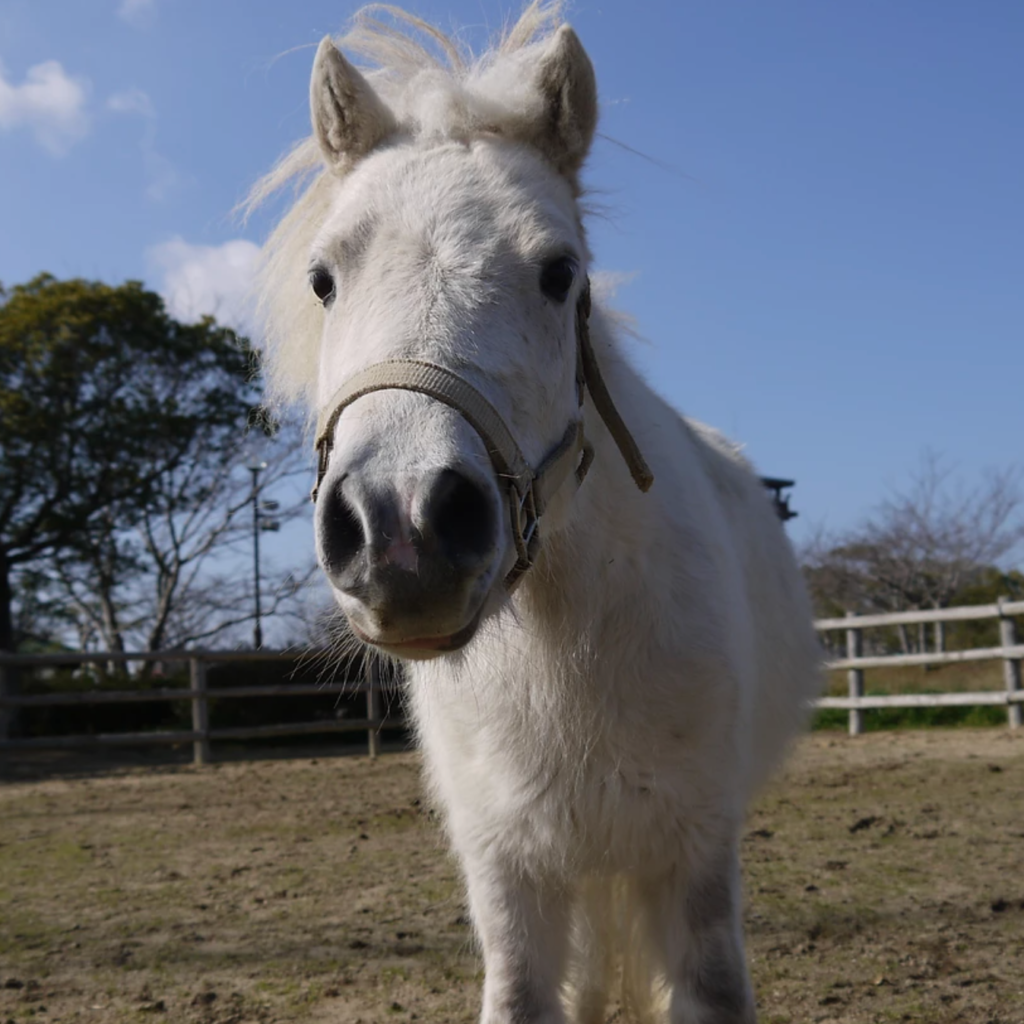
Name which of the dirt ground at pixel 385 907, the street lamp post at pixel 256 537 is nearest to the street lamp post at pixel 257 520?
the street lamp post at pixel 256 537

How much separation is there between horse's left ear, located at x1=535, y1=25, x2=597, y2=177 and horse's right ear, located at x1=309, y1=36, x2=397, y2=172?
0.38 m

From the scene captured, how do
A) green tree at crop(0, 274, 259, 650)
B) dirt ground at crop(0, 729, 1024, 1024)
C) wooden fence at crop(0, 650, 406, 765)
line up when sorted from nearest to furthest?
dirt ground at crop(0, 729, 1024, 1024)
wooden fence at crop(0, 650, 406, 765)
green tree at crop(0, 274, 259, 650)

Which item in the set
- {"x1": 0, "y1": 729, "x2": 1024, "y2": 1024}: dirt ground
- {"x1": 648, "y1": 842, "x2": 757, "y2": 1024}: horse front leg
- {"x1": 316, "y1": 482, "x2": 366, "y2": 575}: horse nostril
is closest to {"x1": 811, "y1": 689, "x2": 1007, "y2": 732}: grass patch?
{"x1": 0, "y1": 729, "x2": 1024, "y2": 1024}: dirt ground

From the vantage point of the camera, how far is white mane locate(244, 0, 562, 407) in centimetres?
225

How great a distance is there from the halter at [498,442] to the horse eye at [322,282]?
31 centimetres

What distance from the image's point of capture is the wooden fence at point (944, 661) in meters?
10.5

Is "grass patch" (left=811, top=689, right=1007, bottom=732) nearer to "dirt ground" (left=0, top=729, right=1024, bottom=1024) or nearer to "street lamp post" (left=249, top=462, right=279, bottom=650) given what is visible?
"dirt ground" (left=0, top=729, right=1024, bottom=1024)

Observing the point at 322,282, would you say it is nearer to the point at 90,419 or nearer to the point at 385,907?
the point at 385,907

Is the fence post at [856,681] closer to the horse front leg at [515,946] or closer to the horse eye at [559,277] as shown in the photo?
the horse front leg at [515,946]

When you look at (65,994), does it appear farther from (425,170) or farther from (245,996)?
(425,170)

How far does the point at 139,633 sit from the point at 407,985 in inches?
705

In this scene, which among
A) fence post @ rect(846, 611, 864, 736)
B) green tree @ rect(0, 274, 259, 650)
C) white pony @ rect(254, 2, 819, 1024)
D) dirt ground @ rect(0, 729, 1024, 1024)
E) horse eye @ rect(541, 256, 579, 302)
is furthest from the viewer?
green tree @ rect(0, 274, 259, 650)

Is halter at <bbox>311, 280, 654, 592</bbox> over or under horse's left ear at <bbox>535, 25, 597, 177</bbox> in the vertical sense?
under

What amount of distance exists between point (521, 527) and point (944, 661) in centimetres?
1131
